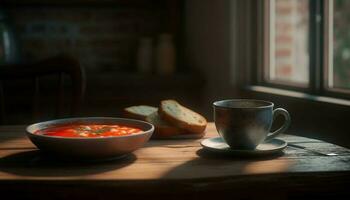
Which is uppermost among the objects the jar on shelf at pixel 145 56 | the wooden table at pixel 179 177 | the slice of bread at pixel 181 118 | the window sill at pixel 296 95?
the jar on shelf at pixel 145 56

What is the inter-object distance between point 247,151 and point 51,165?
0.38 metres

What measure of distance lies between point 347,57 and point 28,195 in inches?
57.1

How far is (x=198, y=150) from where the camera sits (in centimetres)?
117

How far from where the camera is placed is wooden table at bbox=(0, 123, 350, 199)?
900mm

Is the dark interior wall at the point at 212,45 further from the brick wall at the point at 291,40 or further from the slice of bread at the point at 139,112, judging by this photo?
the slice of bread at the point at 139,112

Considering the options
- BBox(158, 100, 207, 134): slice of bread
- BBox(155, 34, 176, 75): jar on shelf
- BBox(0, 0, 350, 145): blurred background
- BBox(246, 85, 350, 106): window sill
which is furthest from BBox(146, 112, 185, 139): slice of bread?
BBox(155, 34, 176, 75): jar on shelf

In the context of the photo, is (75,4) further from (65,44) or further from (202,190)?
(202,190)

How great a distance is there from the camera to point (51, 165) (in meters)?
1.02

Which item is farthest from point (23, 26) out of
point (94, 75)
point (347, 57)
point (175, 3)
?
point (347, 57)

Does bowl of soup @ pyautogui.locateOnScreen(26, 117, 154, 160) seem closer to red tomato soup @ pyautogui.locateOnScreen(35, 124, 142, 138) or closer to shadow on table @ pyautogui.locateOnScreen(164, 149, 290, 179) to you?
red tomato soup @ pyautogui.locateOnScreen(35, 124, 142, 138)

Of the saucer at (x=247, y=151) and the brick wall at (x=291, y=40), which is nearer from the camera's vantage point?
Result: the saucer at (x=247, y=151)

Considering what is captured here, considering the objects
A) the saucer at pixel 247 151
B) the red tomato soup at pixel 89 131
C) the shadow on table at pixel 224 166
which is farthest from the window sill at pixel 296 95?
the red tomato soup at pixel 89 131

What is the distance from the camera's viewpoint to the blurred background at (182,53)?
210cm

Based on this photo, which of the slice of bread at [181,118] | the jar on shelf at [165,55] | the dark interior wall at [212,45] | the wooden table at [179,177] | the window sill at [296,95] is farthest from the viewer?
the jar on shelf at [165,55]
